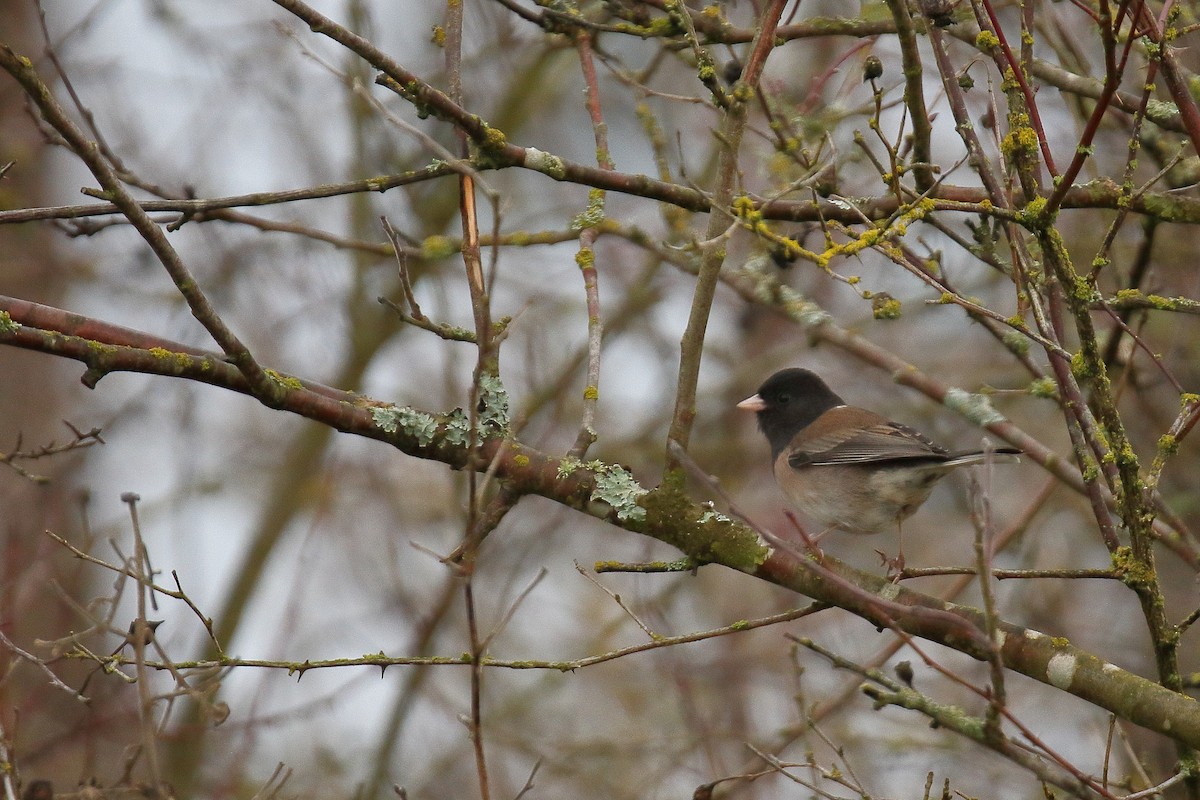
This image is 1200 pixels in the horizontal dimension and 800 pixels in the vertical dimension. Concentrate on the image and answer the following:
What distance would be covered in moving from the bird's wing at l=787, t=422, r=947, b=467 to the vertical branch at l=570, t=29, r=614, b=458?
1.43 m

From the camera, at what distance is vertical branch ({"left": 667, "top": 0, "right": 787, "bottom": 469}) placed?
2736 mm

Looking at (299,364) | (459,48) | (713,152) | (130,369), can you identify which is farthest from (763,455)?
(130,369)

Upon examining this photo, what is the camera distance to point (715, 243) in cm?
266

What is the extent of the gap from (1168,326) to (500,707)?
14.3 ft

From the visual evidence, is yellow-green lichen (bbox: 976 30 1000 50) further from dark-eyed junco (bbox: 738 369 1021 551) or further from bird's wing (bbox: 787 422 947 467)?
bird's wing (bbox: 787 422 947 467)

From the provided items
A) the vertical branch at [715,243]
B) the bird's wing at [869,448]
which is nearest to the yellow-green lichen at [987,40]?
the vertical branch at [715,243]

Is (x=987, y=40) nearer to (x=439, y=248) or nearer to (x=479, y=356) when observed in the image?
(x=479, y=356)

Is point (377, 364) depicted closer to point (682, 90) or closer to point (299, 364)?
point (299, 364)

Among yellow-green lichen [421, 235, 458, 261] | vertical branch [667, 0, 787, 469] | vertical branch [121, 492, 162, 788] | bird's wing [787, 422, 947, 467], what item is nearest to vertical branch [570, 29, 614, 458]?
vertical branch [667, 0, 787, 469]

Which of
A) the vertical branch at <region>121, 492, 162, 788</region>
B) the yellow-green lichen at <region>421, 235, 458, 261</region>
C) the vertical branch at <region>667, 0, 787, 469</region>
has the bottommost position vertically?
the vertical branch at <region>121, 492, 162, 788</region>

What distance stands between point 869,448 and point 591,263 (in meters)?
1.68

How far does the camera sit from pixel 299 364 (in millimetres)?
7660

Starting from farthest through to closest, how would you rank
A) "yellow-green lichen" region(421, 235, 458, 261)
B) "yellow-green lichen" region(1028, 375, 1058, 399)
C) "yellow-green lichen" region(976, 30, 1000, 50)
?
"yellow-green lichen" region(421, 235, 458, 261) → "yellow-green lichen" region(1028, 375, 1058, 399) → "yellow-green lichen" region(976, 30, 1000, 50)

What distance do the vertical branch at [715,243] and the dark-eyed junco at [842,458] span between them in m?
1.51
